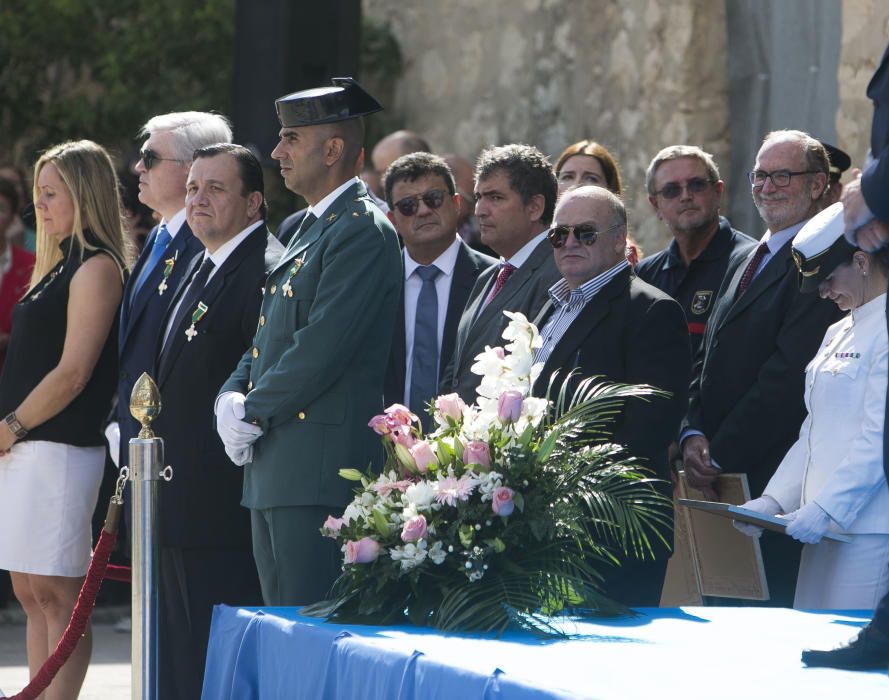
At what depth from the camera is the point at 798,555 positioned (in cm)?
494

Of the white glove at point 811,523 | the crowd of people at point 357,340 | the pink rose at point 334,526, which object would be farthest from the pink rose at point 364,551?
the white glove at point 811,523

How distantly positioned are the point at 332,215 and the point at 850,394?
1.52 meters

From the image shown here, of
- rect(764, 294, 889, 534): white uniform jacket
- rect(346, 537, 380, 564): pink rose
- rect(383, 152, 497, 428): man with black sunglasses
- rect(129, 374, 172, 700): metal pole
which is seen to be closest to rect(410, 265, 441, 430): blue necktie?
rect(383, 152, 497, 428): man with black sunglasses

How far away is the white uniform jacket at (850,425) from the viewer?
403 centimetres

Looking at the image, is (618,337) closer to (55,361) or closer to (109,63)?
(55,361)

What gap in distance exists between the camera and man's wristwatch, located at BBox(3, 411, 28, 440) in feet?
17.7

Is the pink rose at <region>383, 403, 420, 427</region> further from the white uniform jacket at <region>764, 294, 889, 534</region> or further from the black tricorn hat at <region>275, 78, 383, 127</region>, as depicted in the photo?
the black tricorn hat at <region>275, 78, 383, 127</region>

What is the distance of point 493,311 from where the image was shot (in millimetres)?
5129

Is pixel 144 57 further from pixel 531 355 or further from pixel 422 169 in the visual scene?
pixel 531 355

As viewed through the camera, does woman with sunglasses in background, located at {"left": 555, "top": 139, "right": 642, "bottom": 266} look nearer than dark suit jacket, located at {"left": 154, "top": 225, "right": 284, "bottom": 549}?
No

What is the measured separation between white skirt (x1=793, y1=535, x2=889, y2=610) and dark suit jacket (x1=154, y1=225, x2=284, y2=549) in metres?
1.70

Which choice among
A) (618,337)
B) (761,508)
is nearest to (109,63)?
(618,337)

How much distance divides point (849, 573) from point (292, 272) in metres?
1.72

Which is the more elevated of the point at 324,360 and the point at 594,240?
the point at 594,240
